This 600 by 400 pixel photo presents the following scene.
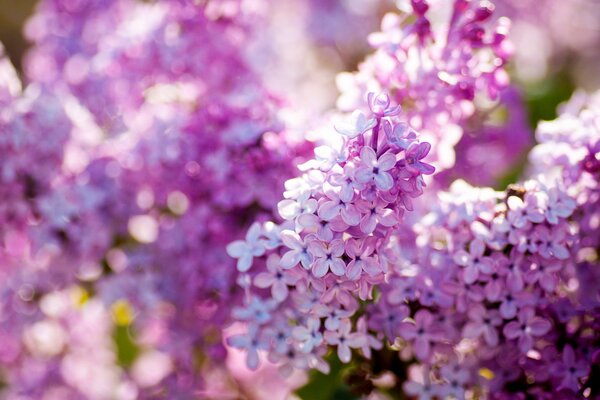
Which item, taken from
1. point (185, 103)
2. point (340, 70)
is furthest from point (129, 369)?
point (340, 70)

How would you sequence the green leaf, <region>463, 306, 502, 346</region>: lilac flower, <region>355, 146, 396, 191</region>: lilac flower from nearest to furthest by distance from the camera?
<region>355, 146, 396, 191</region>: lilac flower, <region>463, 306, 502, 346</region>: lilac flower, the green leaf

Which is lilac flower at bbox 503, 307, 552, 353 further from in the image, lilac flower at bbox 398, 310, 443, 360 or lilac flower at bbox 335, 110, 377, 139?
lilac flower at bbox 335, 110, 377, 139

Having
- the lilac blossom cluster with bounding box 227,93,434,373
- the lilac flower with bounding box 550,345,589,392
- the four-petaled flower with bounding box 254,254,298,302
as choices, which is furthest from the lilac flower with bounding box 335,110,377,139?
the lilac flower with bounding box 550,345,589,392

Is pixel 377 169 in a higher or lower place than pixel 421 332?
higher

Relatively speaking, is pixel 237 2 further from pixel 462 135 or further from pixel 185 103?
pixel 462 135

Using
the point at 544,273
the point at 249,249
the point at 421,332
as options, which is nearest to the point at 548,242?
the point at 544,273

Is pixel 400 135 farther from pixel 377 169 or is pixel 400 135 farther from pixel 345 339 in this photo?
pixel 345 339

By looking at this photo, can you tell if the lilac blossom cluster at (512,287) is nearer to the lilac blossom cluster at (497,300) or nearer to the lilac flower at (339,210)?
the lilac blossom cluster at (497,300)
